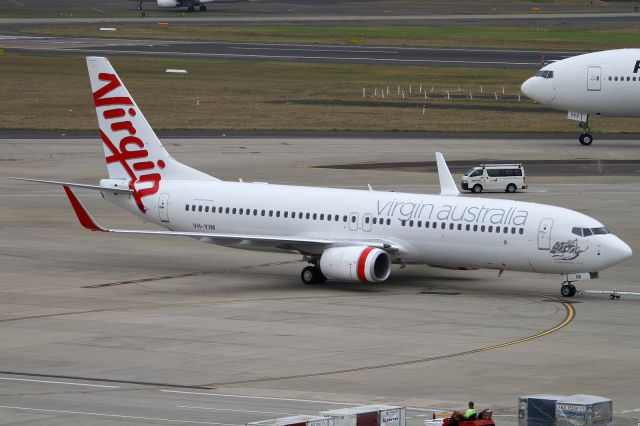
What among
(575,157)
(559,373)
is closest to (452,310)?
(559,373)

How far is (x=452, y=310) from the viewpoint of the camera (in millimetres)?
55125

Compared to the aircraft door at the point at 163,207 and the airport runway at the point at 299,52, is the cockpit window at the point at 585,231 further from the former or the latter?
the airport runway at the point at 299,52

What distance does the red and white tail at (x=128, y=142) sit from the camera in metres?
66.9

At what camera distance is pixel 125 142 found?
67.2 metres

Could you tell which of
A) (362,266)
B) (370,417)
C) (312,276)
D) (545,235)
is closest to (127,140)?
(312,276)

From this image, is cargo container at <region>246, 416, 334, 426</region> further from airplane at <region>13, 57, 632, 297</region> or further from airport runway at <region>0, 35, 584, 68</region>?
airport runway at <region>0, 35, 584, 68</region>

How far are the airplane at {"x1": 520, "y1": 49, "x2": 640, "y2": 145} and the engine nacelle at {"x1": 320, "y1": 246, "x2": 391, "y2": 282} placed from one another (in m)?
55.8

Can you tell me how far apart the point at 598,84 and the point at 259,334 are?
66.9 metres

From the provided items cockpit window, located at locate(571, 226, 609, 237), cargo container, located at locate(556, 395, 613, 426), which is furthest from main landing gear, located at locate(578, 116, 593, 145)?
cargo container, located at locate(556, 395, 613, 426)

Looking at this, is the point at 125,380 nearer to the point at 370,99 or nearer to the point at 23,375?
the point at 23,375

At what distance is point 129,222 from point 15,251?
10.0 metres

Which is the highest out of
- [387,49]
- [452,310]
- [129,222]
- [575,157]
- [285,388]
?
[387,49]

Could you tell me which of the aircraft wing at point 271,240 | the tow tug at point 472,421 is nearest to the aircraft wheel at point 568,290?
the aircraft wing at point 271,240

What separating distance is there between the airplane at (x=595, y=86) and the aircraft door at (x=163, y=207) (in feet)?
178
